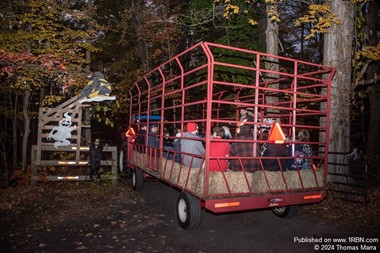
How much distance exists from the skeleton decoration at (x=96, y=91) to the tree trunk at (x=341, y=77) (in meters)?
6.53

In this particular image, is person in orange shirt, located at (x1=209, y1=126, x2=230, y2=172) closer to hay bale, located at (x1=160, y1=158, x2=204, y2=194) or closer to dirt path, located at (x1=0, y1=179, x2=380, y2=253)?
hay bale, located at (x1=160, y1=158, x2=204, y2=194)

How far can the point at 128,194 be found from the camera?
859 centimetres

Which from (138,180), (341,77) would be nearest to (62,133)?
(138,180)

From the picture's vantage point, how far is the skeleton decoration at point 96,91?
9164 mm

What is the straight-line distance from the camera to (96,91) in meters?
9.24

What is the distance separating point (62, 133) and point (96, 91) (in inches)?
69.7

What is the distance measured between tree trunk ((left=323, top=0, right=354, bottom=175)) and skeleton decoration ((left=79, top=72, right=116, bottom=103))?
21.4 feet

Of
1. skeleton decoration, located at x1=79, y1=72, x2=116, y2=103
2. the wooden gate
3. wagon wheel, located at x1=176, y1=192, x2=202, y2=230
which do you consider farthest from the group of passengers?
the wooden gate

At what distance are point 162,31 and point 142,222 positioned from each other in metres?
13.5

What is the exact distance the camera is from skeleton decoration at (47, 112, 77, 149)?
9211mm

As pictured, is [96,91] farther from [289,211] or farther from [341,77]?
[341,77]

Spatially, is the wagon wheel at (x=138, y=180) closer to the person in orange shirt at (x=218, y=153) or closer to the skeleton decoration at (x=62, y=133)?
the skeleton decoration at (x=62, y=133)

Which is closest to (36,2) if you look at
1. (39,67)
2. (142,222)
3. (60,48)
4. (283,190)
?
(60,48)

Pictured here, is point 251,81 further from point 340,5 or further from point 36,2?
point 36,2
